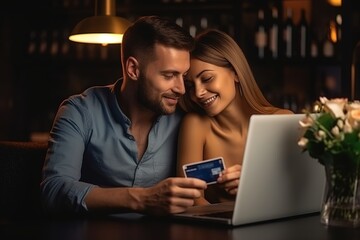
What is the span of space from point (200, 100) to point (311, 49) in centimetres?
218

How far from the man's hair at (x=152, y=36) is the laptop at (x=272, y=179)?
623mm

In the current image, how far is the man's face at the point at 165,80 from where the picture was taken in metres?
2.35

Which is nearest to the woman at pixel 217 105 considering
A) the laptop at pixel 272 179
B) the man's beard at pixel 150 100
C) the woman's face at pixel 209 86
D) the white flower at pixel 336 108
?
the woman's face at pixel 209 86

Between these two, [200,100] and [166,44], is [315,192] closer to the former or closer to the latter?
[200,100]

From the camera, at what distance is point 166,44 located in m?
2.38

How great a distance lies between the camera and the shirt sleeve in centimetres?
203

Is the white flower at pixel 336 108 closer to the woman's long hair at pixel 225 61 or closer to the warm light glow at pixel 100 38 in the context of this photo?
the woman's long hair at pixel 225 61

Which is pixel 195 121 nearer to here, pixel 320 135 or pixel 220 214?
pixel 220 214

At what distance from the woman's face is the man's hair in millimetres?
81

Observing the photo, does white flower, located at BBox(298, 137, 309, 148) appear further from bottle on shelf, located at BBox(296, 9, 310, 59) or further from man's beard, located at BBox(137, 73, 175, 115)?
bottle on shelf, located at BBox(296, 9, 310, 59)

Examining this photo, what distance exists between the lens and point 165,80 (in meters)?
2.39

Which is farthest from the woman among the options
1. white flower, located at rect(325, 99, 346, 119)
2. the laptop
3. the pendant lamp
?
white flower, located at rect(325, 99, 346, 119)

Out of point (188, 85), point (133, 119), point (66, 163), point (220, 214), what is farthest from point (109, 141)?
point (220, 214)

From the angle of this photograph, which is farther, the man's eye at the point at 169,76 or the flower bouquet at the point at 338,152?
the man's eye at the point at 169,76
